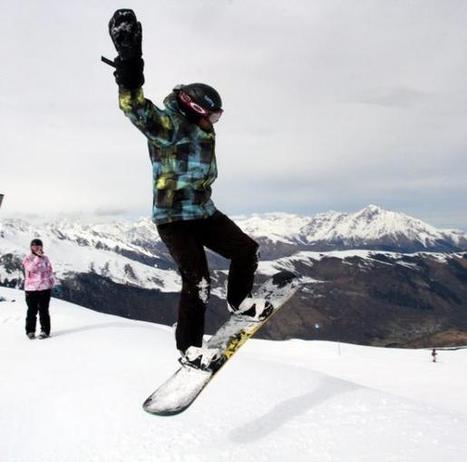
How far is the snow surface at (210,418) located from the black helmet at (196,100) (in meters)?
3.23

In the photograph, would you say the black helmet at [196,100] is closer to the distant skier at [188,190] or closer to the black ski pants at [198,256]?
the distant skier at [188,190]

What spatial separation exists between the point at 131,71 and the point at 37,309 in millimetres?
9902

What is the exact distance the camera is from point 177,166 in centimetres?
470

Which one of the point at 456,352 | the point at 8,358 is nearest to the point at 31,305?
the point at 8,358

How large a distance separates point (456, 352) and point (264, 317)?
35.3 meters

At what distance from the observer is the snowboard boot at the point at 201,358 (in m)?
→ 4.58

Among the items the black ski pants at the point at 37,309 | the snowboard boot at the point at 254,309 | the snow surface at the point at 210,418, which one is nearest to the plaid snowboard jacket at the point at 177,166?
the snowboard boot at the point at 254,309

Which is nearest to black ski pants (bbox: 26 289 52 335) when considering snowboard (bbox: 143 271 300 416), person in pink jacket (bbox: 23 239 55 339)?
person in pink jacket (bbox: 23 239 55 339)

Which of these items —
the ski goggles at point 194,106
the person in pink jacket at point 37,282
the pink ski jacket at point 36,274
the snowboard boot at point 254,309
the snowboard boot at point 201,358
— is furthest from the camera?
the pink ski jacket at point 36,274

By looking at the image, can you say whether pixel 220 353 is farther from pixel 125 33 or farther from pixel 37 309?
pixel 37 309

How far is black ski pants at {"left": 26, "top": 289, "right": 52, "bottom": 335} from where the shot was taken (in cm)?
1190

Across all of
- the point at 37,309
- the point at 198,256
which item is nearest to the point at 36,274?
the point at 37,309

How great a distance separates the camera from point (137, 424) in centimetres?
489

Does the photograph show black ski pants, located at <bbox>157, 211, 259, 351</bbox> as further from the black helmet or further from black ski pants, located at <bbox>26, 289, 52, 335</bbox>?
black ski pants, located at <bbox>26, 289, 52, 335</bbox>
